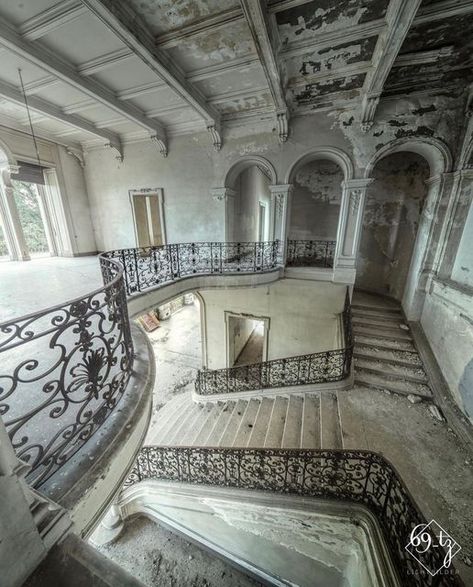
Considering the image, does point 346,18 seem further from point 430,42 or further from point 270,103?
point 270,103

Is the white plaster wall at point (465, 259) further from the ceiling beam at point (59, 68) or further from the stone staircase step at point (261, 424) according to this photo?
the ceiling beam at point (59, 68)

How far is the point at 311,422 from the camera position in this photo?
4.20 m

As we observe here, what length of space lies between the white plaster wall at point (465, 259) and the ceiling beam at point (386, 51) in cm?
290

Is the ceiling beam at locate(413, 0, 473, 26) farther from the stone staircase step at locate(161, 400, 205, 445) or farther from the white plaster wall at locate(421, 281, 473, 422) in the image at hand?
the stone staircase step at locate(161, 400, 205, 445)

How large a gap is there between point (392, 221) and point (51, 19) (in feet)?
29.0

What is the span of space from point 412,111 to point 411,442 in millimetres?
6461

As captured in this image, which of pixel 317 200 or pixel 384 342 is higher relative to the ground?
pixel 317 200

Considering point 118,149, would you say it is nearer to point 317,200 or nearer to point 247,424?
point 317,200

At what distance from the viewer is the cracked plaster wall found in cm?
804

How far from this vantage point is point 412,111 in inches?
197

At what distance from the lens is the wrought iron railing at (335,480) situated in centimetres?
198

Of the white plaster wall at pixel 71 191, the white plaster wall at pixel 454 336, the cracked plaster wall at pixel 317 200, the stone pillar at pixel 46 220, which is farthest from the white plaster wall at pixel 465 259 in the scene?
the stone pillar at pixel 46 220

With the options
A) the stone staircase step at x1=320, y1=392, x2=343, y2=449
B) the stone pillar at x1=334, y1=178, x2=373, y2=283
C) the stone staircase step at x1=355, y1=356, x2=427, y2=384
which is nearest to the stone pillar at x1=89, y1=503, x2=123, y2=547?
the stone staircase step at x1=320, y1=392, x2=343, y2=449

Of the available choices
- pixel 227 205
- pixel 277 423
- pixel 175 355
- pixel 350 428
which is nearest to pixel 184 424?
pixel 277 423
